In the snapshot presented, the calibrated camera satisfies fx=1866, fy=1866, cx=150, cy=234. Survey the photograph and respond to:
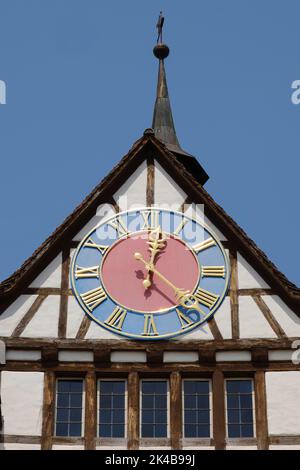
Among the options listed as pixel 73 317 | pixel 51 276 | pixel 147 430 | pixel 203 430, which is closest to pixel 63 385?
pixel 73 317

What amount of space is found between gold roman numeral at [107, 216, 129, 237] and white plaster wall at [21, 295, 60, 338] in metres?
1.49

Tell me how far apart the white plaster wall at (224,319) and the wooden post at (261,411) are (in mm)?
720

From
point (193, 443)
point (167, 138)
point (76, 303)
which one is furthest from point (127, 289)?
point (167, 138)

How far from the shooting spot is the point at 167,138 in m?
32.0

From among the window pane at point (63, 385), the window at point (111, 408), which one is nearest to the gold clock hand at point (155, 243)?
the window at point (111, 408)

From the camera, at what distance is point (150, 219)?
27.2 m

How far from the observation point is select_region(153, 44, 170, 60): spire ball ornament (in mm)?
32500

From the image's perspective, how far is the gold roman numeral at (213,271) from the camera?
26.6 metres

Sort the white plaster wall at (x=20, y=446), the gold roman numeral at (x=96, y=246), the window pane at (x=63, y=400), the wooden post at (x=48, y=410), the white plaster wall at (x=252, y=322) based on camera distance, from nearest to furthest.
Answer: the white plaster wall at (x=20, y=446)
the wooden post at (x=48, y=410)
the window pane at (x=63, y=400)
the white plaster wall at (x=252, y=322)
the gold roman numeral at (x=96, y=246)

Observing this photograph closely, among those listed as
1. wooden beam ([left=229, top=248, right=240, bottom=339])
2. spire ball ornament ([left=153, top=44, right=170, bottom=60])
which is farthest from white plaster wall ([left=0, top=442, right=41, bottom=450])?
spire ball ornament ([left=153, top=44, right=170, bottom=60])

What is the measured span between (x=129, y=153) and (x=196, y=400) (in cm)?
406

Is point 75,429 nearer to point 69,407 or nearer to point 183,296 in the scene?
point 69,407

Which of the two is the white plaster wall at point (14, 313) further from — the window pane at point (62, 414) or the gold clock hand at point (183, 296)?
the gold clock hand at point (183, 296)

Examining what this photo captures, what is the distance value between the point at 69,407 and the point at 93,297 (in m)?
1.72
